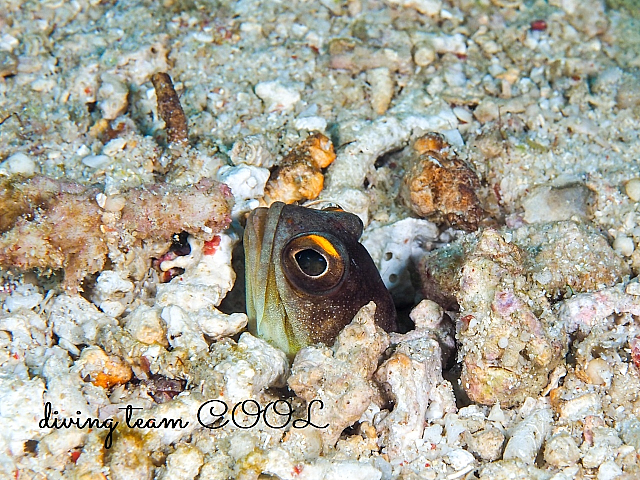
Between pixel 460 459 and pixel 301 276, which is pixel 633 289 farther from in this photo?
pixel 301 276

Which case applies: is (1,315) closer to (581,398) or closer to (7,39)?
(7,39)

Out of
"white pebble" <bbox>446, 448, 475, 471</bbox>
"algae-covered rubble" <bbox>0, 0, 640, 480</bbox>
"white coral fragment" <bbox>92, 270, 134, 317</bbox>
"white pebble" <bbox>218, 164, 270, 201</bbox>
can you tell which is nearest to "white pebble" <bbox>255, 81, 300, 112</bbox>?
"algae-covered rubble" <bbox>0, 0, 640, 480</bbox>

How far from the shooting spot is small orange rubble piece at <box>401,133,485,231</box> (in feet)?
13.5

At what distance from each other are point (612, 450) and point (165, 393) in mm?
2445

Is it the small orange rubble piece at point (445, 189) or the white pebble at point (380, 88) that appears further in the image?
the white pebble at point (380, 88)

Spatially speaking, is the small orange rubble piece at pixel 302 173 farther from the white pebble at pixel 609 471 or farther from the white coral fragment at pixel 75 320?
the white pebble at pixel 609 471

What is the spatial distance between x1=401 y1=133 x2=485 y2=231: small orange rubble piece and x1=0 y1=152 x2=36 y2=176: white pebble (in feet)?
9.78

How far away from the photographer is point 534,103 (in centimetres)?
500

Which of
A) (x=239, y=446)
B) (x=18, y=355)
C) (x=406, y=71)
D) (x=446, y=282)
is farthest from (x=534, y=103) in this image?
(x=18, y=355)

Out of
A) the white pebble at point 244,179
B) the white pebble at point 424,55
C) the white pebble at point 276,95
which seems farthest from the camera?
the white pebble at point 424,55

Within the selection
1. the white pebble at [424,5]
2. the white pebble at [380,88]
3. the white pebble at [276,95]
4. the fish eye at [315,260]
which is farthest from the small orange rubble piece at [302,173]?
the white pebble at [424,5]

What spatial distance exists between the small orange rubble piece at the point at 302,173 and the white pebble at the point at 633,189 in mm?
2465

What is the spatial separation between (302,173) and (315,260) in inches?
47.4

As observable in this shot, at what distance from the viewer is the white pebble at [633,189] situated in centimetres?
420
